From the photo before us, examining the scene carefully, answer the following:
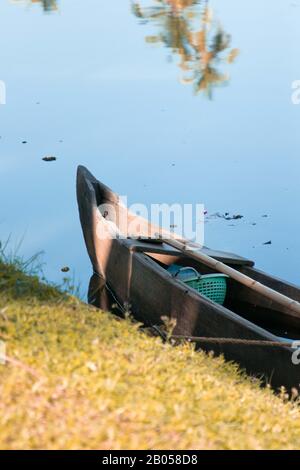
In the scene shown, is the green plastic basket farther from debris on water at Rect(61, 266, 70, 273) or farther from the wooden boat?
debris on water at Rect(61, 266, 70, 273)

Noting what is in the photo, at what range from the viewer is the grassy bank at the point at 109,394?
423 cm

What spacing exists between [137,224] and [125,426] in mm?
7060

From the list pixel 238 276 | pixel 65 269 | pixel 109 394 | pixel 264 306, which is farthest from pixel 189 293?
pixel 109 394

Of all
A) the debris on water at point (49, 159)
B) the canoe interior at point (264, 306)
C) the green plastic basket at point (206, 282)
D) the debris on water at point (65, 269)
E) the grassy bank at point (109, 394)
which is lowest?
the debris on water at point (65, 269)

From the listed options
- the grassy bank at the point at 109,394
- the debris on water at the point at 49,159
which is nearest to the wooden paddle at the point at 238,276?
the grassy bank at the point at 109,394

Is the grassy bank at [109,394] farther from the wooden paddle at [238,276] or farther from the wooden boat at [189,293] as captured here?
the wooden paddle at [238,276]

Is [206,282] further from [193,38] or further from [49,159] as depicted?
[193,38]

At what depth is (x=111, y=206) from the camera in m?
11.8

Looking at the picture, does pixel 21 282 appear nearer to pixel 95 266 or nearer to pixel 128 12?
pixel 95 266

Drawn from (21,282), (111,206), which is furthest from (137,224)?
(21,282)

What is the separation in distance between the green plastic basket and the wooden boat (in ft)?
0.49

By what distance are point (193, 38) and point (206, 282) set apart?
1589 centimetres

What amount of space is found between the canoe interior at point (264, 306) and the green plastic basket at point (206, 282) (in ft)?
0.76

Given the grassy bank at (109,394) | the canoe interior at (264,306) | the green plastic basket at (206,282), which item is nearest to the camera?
the grassy bank at (109,394)
